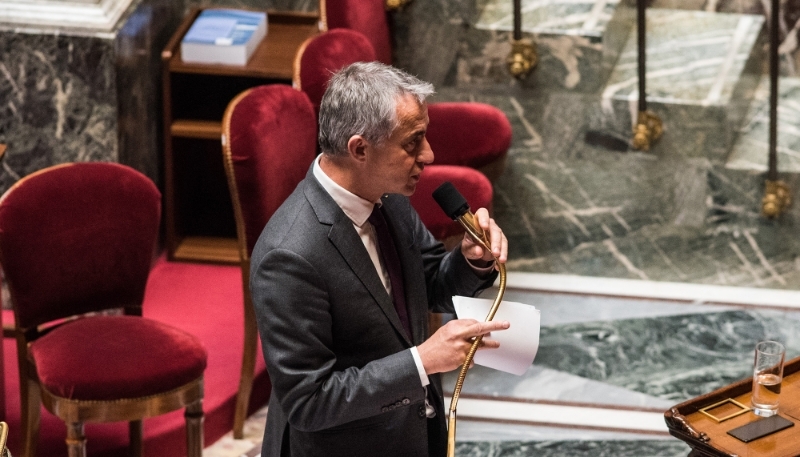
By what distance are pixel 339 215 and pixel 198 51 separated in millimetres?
2554

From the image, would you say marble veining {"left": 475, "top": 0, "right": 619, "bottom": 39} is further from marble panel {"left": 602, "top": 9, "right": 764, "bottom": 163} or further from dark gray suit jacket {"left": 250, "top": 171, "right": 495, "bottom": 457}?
dark gray suit jacket {"left": 250, "top": 171, "right": 495, "bottom": 457}

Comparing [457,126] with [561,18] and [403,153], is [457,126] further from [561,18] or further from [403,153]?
[403,153]

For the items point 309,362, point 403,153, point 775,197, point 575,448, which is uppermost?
point 403,153

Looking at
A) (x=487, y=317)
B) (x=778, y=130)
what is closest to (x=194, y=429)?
(x=487, y=317)

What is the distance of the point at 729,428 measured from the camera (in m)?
2.67

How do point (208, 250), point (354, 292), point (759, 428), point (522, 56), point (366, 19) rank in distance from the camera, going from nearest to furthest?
point (354, 292) < point (759, 428) < point (366, 19) < point (208, 250) < point (522, 56)

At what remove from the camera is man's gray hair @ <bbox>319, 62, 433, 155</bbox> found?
1.96m

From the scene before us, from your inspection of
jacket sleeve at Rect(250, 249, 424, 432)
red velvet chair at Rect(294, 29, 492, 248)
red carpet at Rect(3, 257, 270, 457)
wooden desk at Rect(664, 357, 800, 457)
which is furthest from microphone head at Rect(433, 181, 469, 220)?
red velvet chair at Rect(294, 29, 492, 248)

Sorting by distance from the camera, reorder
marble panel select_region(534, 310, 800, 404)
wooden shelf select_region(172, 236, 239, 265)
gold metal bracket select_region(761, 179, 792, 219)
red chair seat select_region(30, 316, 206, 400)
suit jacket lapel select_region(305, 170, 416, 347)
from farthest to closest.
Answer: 1. gold metal bracket select_region(761, 179, 792, 219)
2. wooden shelf select_region(172, 236, 239, 265)
3. marble panel select_region(534, 310, 800, 404)
4. red chair seat select_region(30, 316, 206, 400)
5. suit jacket lapel select_region(305, 170, 416, 347)

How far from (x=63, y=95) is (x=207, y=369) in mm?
1081

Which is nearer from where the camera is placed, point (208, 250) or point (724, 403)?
point (724, 403)

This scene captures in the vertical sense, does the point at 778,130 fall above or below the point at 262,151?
below

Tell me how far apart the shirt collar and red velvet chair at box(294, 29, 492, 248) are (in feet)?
5.86

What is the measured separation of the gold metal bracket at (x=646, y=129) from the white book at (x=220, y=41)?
1593 millimetres
